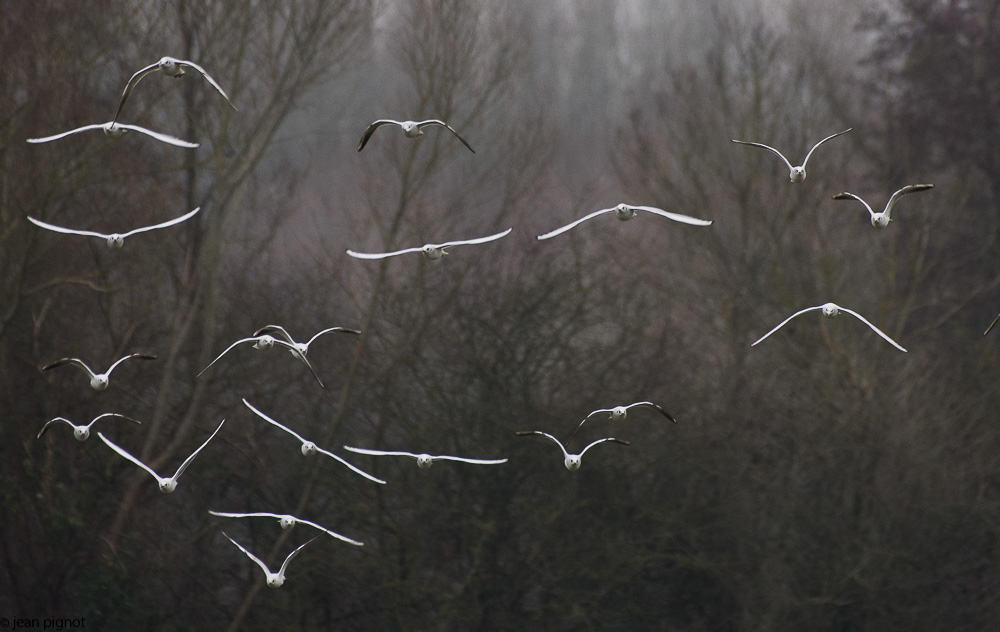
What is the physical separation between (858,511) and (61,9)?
13220mm

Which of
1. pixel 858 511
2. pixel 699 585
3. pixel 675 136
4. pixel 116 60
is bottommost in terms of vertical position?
pixel 699 585

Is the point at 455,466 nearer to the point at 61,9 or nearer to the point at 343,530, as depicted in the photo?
the point at 343,530

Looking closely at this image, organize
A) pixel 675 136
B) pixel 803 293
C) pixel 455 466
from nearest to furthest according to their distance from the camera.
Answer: pixel 455 466 < pixel 803 293 < pixel 675 136

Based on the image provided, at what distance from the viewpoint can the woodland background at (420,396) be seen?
1647 cm

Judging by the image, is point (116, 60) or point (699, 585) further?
point (699, 585)

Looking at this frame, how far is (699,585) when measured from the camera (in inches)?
705

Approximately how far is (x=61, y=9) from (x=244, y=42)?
2.51m

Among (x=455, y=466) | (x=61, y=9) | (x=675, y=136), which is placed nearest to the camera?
(x=61, y=9)

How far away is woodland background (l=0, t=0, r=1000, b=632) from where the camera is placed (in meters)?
16.5

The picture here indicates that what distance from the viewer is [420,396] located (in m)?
17.6

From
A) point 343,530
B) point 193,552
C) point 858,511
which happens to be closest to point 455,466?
point 343,530

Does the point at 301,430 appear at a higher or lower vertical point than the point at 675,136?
lower

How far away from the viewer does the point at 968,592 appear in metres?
17.4

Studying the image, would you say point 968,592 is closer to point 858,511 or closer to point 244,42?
point 858,511
